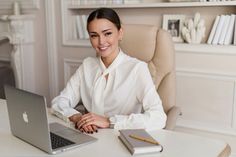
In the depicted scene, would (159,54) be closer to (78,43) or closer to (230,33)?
(230,33)

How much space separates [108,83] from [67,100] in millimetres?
242

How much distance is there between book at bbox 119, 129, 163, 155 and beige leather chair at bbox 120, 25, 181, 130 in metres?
0.69

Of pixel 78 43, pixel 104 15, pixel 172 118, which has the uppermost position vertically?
pixel 104 15

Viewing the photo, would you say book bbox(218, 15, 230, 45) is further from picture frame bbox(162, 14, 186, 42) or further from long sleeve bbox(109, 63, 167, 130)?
long sleeve bbox(109, 63, 167, 130)

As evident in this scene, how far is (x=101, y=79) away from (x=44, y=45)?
5.83 feet

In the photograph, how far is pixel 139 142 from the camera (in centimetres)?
123

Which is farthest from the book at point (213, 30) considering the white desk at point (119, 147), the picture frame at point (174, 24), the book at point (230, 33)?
the white desk at point (119, 147)

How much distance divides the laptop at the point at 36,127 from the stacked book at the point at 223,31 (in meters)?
1.61

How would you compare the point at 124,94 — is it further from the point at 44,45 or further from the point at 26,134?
the point at 44,45

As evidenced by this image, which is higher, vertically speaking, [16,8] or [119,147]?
[16,8]

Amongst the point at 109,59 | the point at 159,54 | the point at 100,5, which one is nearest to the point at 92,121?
the point at 109,59

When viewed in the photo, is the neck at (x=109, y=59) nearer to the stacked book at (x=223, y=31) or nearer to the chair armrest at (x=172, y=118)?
the chair armrest at (x=172, y=118)

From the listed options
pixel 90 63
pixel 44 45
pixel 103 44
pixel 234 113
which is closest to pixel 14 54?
pixel 44 45

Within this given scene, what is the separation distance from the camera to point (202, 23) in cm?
265
